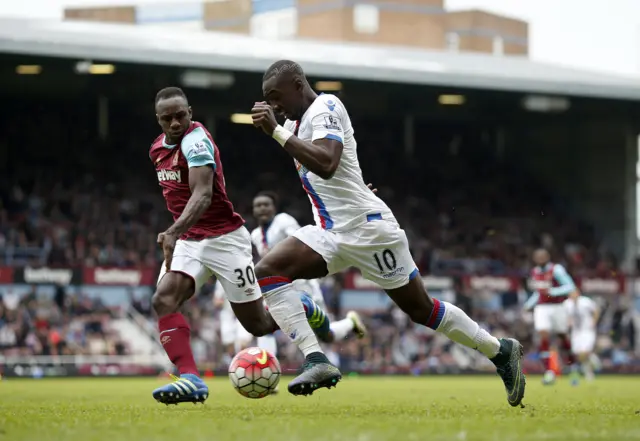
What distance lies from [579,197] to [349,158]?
31.9m

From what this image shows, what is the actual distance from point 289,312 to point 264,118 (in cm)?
160

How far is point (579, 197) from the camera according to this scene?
39.3 metres

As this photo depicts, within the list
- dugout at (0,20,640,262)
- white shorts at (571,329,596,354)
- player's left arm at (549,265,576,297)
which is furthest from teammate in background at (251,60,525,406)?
dugout at (0,20,640,262)

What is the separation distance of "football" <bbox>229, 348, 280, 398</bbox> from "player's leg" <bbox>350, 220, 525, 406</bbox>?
1106mm

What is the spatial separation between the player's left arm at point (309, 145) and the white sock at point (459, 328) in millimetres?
1503

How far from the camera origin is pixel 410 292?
342 inches

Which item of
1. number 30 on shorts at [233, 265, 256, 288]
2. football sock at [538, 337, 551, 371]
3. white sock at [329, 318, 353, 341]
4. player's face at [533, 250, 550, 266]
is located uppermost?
number 30 on shorts at [233, 265, 256, 288]

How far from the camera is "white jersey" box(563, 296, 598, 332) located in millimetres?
24719

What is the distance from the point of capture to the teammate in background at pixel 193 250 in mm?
8547

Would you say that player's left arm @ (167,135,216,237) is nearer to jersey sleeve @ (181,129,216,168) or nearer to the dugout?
jersey sleeve @ (181,129,216,168)

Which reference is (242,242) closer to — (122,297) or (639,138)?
(122,297)

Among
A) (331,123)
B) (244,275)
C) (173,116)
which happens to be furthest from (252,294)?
(331,123)

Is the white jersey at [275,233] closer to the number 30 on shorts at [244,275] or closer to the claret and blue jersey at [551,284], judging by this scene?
the number 30 on shorts at [244,275]

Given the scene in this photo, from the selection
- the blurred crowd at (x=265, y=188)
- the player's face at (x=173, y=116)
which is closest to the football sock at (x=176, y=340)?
the player's face at (x=173, y=116)
